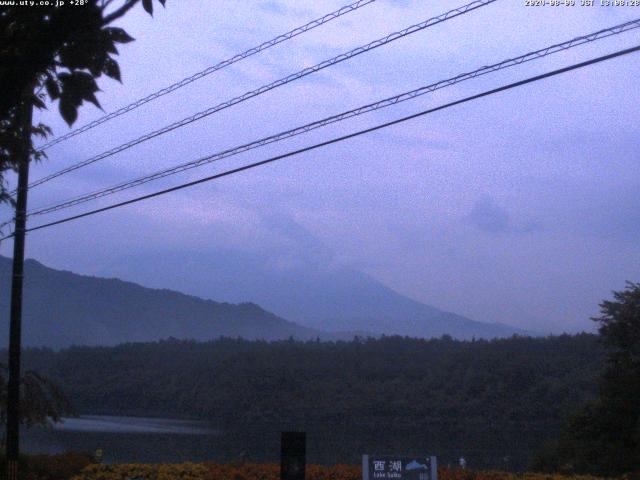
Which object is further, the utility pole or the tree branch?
the utility pole

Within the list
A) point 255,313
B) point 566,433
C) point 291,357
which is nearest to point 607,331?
point 566,433

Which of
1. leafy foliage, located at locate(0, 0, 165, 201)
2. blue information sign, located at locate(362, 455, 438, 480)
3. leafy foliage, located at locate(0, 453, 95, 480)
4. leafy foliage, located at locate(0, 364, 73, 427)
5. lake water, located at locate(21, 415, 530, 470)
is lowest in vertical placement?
lake water, located at locate(21, 415, 530, 470)

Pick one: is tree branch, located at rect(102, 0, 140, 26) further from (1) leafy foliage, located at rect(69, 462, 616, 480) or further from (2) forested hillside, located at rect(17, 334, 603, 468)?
(2) forested hillside, located at rect(17, 334, 603, 468)

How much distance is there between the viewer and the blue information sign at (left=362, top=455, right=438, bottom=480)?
39.4 ft

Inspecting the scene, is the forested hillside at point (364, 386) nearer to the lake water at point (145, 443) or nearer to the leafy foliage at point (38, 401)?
→ the lake water at point (145, 443)

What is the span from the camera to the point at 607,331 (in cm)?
2675

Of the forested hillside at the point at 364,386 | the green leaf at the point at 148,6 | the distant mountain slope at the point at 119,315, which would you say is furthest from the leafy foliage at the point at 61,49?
the distant mountain slope at the point at 119,315

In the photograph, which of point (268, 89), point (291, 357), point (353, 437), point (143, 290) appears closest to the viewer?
point (268, 89)

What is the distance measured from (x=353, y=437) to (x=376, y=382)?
17286mm

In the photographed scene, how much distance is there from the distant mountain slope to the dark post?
109 meters

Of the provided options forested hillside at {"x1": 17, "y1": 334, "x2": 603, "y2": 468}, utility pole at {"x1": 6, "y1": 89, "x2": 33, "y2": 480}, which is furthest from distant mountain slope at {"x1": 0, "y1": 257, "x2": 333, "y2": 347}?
utility pole at {"x1": 6, "y1": 89, "x2": 33, "y2": 480}

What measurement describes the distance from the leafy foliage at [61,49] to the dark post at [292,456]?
7.02 metres

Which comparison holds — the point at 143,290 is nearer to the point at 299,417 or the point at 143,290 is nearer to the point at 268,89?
the point at 299,417

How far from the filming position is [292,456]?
12219mm
